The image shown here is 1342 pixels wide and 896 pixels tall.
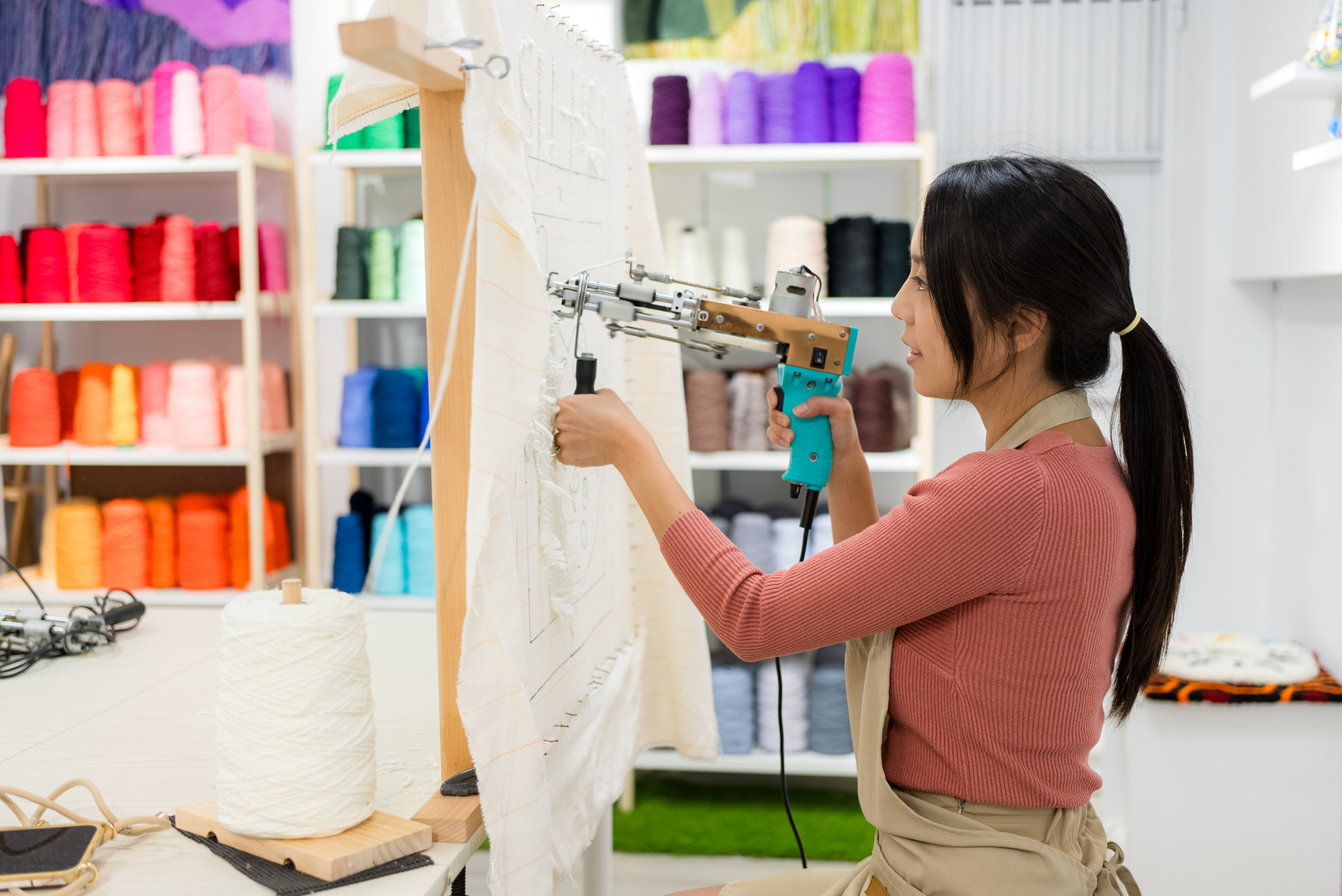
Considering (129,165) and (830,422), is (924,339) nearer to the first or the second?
(830,422)

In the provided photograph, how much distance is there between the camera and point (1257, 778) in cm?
203

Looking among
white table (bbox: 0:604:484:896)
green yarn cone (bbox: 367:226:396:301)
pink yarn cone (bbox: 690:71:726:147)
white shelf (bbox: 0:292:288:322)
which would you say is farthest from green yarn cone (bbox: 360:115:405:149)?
white table (bbox: 0:604:484:896)

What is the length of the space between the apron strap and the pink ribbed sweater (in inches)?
0.6

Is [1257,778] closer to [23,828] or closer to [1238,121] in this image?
[1238,121]

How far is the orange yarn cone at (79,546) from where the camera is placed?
286cm

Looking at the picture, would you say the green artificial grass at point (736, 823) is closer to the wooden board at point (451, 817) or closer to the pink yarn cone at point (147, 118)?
the wooden board at point (451, 817)

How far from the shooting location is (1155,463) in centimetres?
102

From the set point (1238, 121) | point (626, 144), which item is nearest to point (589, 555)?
point (626, 144)

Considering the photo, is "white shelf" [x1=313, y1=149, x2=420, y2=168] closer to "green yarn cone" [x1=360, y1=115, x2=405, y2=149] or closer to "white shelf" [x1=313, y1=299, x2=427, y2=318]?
"green yarn cone" [x1=360, y1=115, x2=405, y2=149]

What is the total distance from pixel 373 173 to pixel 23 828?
2399mm

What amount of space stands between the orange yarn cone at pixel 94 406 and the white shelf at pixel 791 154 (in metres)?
1.67

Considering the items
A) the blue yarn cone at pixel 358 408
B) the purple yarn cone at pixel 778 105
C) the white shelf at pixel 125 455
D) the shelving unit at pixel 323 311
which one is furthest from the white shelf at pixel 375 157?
the purple yarn cone at pixel 778 105

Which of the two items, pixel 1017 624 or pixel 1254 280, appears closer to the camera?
pixel 1017 624

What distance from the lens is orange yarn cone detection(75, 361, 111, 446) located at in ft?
9.33
